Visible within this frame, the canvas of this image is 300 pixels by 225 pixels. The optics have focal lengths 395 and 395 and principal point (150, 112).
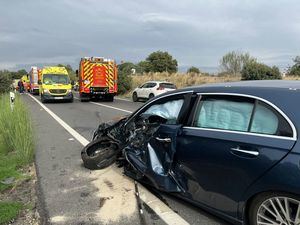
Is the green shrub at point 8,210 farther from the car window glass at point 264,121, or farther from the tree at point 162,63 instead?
the tree at point 162,63

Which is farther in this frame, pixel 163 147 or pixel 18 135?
pixel 18 135

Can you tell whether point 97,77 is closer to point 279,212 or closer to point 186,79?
point 186,79

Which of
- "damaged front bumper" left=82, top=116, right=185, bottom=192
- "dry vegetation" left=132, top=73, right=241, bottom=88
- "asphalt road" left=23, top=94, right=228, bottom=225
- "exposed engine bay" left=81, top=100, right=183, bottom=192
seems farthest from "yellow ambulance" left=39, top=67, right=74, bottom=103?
"exposed engine bay" left=81, top=100, right=183, bottom=192

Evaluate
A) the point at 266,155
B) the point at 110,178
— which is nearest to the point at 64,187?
the point at 110,178

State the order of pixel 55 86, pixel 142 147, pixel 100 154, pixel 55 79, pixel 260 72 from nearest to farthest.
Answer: pixel 142 147, pixel 100 154, pixel 55 86, pixel 55 79, pixel 260 72

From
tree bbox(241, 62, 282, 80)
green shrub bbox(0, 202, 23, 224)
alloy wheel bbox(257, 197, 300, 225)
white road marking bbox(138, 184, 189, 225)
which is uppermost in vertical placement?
tree bbox(241, 62, 282, 80)

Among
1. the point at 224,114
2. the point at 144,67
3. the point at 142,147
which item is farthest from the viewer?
the point at 144,67

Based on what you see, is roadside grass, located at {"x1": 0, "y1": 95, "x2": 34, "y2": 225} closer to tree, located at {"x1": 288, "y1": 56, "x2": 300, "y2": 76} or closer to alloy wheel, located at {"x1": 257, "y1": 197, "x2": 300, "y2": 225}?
alloy wheel, located at {"x1": 257, "y1": 197, "x2": 300, "y2": 225}

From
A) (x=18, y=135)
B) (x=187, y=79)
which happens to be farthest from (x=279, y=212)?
(x=187, y=79)

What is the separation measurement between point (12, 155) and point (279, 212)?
6.30 m

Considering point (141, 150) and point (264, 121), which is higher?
point (264, 121)

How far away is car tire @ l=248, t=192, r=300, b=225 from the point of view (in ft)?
11.5

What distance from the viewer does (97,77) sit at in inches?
1134

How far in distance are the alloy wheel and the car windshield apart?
2645 centimetres
